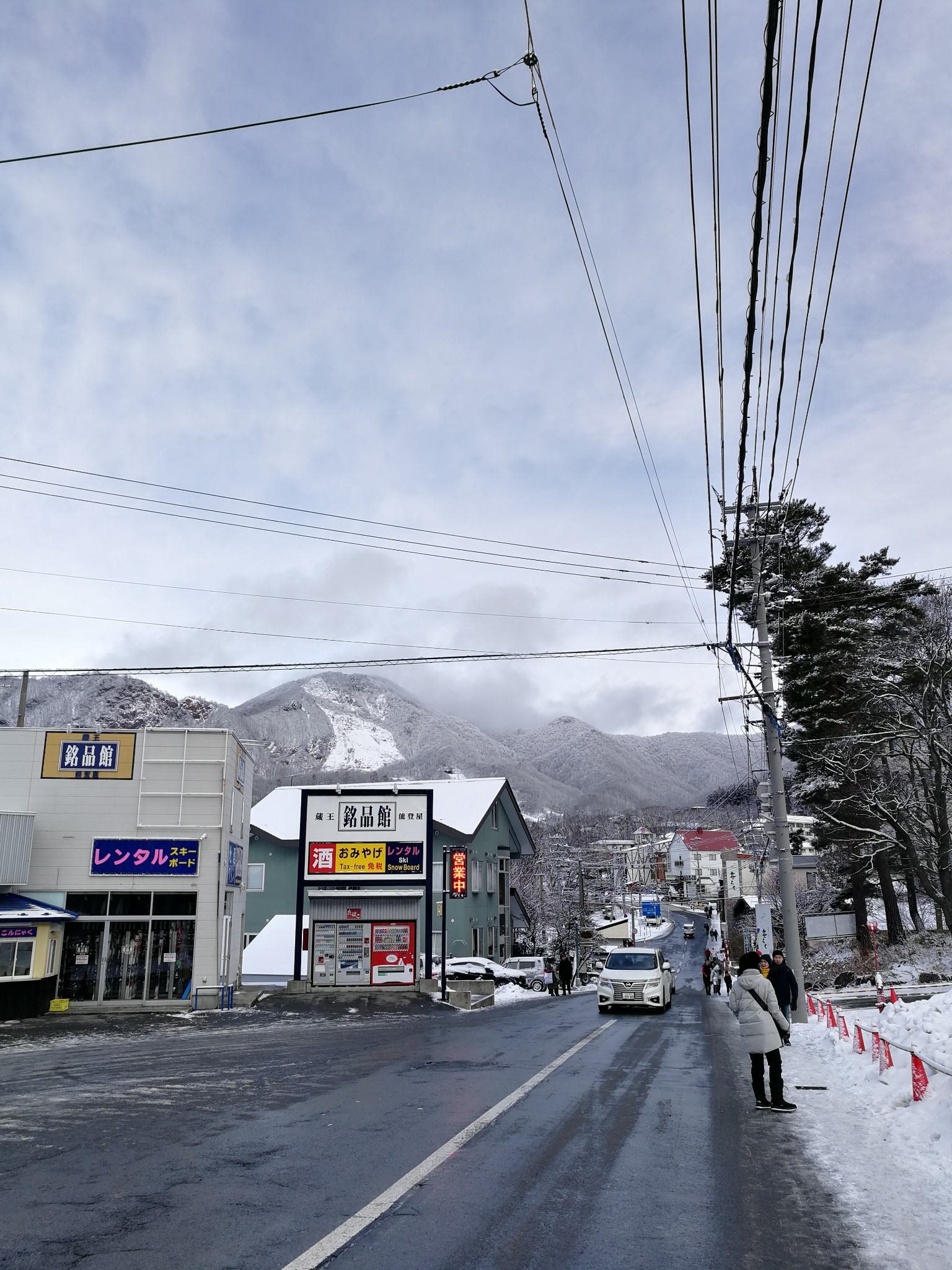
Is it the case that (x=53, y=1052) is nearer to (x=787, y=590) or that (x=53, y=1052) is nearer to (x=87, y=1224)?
(x=87, y=1224)

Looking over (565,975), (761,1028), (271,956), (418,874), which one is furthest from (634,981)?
(271,956)

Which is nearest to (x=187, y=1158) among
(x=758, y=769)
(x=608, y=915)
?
(x=758, y=769)

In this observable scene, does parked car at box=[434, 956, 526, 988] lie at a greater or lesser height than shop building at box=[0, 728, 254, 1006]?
lesser

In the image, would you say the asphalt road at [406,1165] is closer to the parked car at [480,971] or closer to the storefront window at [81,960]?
the storefront window at [81,960]

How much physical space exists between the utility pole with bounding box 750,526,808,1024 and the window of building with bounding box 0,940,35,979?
64.3ft

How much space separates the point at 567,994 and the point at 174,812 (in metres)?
23.8

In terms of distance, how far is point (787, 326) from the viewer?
10.1 m

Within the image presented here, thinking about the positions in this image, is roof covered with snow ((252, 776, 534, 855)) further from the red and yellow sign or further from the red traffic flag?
the red traffic flag

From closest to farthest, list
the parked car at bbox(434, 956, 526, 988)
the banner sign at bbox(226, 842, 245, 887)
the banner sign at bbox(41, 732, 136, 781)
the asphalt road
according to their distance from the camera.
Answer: the asphalt road < the banner sign at bbox(41, 732, 136, 781) < the banner sign at bbox(226, 842, 245, 887) < the parked car at bbox(434, 956, 526, 988)

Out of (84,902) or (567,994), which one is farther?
(567,994)

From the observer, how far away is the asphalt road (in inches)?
221

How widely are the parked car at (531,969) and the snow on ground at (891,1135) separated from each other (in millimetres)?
36042

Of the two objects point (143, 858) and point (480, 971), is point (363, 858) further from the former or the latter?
point (480, 971)

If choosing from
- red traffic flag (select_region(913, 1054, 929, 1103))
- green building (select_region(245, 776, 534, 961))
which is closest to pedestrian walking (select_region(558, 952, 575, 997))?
green building (select_region(245, 776, 534, 961))
